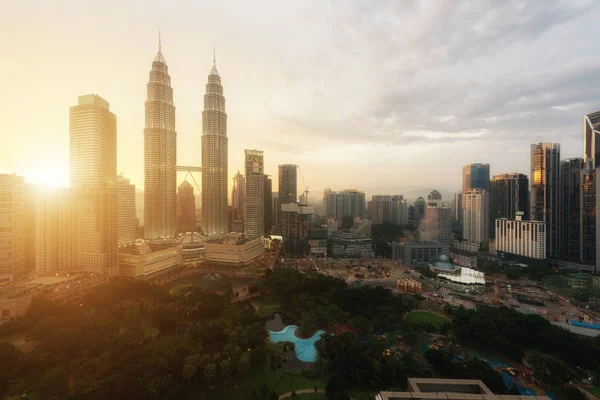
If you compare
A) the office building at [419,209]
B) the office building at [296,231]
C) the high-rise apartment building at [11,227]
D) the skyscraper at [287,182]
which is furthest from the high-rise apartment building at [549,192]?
the high-rise apartment building at [11,227]

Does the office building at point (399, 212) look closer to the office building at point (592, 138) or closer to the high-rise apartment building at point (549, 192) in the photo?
the high-rise apartment building at point (549, 192)

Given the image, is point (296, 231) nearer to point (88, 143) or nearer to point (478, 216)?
point (88, 143)

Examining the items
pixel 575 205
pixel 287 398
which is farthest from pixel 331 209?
pixel 287 398

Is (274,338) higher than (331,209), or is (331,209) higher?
(331,209)

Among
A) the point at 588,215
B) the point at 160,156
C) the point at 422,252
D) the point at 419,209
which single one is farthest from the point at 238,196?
the point at 588,215

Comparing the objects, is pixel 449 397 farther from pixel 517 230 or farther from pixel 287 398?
pixel 517 230
